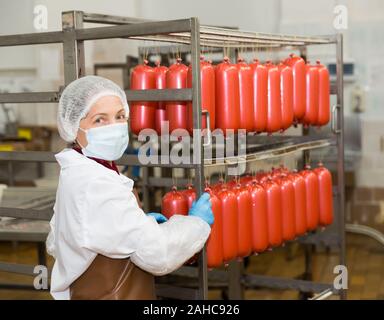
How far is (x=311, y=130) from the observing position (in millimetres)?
5000

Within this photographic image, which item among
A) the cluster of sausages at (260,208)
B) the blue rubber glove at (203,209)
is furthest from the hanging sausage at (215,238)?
the blue rubber glove at (203,209)

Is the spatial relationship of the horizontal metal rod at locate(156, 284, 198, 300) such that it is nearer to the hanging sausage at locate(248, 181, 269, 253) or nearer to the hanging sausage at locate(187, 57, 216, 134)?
the hanging sausage at locate(248, 181, 269, 253)

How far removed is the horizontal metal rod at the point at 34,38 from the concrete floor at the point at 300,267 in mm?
2411

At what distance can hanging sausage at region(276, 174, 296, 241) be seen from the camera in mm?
3562

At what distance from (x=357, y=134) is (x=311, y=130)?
5.55 ft

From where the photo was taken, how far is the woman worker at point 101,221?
89.7 inches

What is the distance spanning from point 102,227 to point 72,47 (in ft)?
3.60

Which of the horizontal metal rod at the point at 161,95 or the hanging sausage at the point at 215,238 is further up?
the horizontal metal rod at the point at 161,95

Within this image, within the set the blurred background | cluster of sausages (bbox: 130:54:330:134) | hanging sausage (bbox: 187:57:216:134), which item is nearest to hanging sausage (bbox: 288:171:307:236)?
cluster of sausages (bbox: 130:54:330:134)

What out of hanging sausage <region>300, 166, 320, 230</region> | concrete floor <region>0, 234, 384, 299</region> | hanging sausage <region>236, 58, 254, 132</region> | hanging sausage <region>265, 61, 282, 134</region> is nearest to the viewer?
hanging sausage <region>236, 58, 254, 132</region>

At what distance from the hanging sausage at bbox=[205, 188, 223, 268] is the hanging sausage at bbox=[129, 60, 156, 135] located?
1.46 ft

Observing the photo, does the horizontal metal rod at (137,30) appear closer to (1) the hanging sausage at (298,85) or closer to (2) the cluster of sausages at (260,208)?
(2) the cluster of sausages at (260,208)
